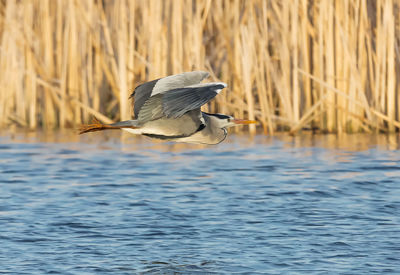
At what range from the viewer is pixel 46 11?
1222cm

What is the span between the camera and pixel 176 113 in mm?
5723

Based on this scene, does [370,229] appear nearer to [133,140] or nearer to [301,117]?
[301,117]

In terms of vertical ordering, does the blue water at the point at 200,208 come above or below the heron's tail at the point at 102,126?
below

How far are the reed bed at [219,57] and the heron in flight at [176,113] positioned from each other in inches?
193

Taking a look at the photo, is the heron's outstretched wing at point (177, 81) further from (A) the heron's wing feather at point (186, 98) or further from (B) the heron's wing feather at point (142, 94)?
(B) the heron's wing feather at point (142, 94)

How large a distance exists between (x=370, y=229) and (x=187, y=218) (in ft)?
4.73

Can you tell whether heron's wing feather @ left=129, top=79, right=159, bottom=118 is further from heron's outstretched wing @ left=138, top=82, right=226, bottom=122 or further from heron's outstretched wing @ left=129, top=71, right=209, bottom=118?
heron's outstretched wing @ left=138, top=82, right=226, bottom=122

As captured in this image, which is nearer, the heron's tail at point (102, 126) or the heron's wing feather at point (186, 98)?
the heron's wing feather at point (186, 98)

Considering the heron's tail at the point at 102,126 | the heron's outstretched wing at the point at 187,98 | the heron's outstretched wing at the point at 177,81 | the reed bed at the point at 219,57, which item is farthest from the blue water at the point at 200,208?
the heron's outstretched wing at the point at 177,81

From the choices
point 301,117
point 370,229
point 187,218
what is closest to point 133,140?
point 301,117

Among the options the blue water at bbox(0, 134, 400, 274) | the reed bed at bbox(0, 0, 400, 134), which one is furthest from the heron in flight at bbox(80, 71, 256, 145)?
the reed bed at bbox(0, 0, 400, 134)

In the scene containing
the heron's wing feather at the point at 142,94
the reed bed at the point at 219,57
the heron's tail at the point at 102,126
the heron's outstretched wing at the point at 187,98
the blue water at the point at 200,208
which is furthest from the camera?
the reed bed at the point at 219,57

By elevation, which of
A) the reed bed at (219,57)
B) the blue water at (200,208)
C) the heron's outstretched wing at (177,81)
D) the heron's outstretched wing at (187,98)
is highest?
the reed bed at (219,57)

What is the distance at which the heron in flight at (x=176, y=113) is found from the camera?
5738mm
